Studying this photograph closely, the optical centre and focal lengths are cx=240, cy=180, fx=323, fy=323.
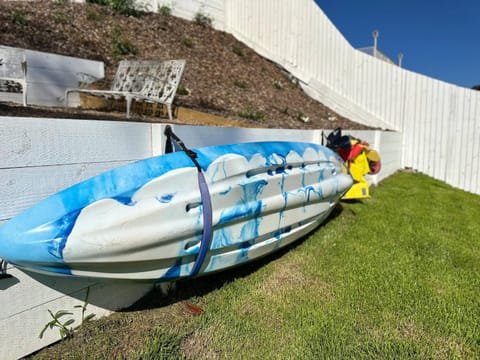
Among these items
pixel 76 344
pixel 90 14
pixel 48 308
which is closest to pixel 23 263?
pixel 48 308

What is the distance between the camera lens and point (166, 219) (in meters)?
1.53

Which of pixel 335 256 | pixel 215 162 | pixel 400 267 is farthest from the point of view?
pixel 335 256

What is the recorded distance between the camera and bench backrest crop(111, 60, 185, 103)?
410cm

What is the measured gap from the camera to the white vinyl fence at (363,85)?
682 cm

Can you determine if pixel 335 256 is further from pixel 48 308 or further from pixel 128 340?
pixel 48 308

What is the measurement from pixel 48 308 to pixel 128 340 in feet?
1.34

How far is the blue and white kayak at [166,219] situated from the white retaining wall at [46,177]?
12 cm

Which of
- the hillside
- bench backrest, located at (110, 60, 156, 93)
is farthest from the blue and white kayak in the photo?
bench backrest, located at (110, 60, 156, 93)

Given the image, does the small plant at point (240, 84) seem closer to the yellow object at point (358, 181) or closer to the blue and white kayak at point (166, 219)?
the yellow object at point (358, 181)

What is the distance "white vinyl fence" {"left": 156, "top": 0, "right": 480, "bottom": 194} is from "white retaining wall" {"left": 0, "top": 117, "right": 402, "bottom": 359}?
7093mm

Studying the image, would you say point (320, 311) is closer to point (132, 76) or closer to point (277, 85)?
point (132, 76)

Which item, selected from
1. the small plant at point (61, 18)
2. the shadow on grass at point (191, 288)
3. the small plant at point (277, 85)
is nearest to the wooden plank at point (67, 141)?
the shadow on grass at point (191, 288)

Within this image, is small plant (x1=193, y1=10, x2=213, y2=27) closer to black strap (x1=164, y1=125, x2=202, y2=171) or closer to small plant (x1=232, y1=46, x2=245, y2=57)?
small plant (x1=232, y1=46, x2=245, y2=57)

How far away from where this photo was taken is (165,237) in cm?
152
